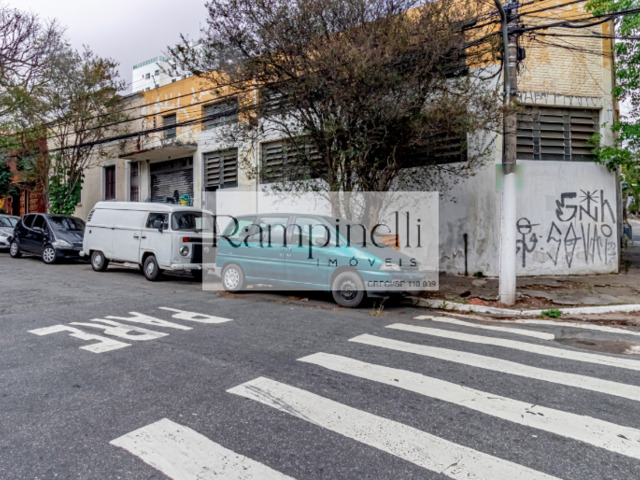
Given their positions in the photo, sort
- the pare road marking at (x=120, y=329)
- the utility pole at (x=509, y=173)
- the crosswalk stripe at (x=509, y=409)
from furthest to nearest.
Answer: the utility pole at (x=509, y=173), the pare road marking at (x=120, y=329), the crosswalk stripe at (x=509, y=409)

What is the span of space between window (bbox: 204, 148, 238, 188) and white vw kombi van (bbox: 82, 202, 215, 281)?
501 centimetres

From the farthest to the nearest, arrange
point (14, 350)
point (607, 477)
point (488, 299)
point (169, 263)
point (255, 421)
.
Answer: point (169, 263)
point (488, 299)
point (14, 350)
point (255, 421)
point (607, 477)

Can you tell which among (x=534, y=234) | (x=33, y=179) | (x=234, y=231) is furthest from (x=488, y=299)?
(x=33, y=179)

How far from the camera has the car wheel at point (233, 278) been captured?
31.8ft

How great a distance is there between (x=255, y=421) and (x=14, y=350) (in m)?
3.66

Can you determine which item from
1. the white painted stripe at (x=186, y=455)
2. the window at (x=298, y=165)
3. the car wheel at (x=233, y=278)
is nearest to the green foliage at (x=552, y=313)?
the window at (x=298, y=165)

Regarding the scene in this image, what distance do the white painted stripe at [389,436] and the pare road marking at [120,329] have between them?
2327mm

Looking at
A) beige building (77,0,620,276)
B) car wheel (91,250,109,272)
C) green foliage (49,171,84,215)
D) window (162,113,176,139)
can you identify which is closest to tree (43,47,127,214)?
green foliage (49,171,84,215)

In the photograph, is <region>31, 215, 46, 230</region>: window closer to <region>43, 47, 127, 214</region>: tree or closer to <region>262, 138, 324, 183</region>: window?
<region>43, 47, 127, 214</region>: tree

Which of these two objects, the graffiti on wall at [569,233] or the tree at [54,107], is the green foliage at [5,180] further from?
the graffiti on wall at [569,233]

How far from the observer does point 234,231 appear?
32.6ft

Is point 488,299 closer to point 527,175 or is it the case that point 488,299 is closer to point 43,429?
point 527,175

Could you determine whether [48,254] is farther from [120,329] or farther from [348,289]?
[348,289]

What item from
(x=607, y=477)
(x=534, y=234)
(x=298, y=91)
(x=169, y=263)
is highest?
(x=298, y=91)
